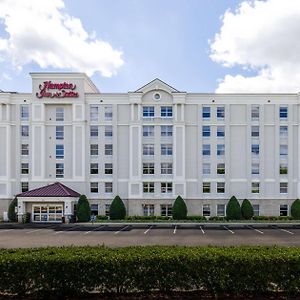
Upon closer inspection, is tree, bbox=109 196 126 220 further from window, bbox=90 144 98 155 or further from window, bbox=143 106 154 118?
window, bbox=143 106 154 118

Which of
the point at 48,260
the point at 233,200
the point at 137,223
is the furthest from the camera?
the point at 233,200

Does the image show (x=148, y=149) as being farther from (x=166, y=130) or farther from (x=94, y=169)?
(x=94, y=169)

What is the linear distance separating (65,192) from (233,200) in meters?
21.3

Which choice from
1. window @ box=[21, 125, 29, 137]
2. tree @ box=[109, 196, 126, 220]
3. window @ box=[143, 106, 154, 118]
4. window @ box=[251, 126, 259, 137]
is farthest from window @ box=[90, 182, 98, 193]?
window @ box=[251, 126, 259, 137]

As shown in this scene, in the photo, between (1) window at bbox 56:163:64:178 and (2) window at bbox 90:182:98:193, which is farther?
(2) window at bbox 90:182:98:193

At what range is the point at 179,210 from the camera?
48594 millimetres

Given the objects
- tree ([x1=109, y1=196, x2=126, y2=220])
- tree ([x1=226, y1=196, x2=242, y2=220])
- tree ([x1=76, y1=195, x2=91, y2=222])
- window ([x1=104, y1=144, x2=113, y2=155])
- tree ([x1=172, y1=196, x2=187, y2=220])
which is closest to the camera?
tree ([x1=76, y1=195, x2=91, y2=222])

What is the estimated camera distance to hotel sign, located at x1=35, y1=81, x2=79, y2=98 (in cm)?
5125

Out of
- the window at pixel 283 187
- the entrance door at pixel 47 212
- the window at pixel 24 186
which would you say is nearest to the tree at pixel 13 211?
the window at pixel 24 186

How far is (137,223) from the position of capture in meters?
45.9

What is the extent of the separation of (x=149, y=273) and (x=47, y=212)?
41.8 metres

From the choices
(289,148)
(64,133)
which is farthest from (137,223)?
(289,148)

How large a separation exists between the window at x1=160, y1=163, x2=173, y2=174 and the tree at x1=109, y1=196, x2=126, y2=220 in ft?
22.5

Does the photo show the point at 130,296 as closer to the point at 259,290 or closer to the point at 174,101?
the point at 259,290
